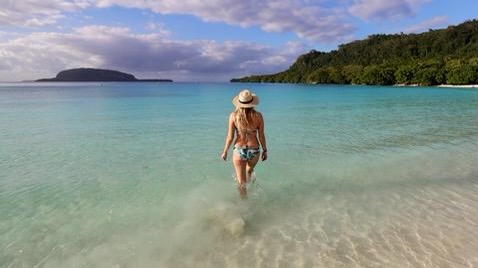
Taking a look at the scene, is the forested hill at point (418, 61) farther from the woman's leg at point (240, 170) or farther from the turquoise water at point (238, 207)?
the woman's leg at point (240, 170)

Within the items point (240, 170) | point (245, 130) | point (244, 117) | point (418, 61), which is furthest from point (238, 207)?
point (418, 61)

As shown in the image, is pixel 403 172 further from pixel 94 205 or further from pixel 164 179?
pixel 94 205

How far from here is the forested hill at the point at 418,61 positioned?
98312 millimetres

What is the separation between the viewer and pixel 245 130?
21.3ft

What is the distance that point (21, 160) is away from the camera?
447 inches

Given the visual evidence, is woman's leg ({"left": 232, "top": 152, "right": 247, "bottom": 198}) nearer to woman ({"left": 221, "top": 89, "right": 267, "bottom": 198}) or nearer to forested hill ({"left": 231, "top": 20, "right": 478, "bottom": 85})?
woman ({"left": 221, "top": 89, "right": 267, "bottom": 198})

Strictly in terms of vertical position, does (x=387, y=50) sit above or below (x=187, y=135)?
above

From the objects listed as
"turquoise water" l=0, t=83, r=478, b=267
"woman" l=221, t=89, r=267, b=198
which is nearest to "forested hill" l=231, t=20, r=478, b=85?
"turquoise water" l=0, t=83, r=478, b=267

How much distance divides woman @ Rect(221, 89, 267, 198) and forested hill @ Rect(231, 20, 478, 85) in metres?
101

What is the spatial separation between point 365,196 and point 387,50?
629 feet

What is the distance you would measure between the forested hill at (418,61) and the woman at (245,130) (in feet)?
333

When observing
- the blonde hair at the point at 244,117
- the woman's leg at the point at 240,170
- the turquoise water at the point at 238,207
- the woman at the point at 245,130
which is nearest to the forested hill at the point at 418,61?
the turquoise water at the point at 238,207

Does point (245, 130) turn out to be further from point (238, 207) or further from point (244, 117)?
point (238, 207)

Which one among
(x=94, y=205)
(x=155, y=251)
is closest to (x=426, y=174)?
(x=155, y=251)
